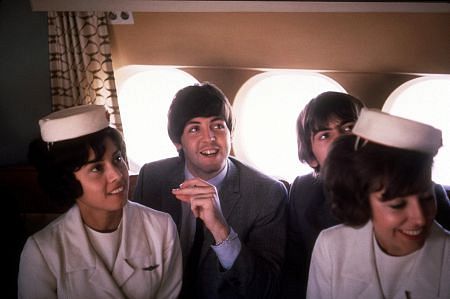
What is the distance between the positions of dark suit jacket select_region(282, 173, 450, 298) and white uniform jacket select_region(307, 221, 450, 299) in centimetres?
19

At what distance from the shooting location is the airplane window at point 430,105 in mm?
1396

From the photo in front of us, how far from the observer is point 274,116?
1629 millimetres

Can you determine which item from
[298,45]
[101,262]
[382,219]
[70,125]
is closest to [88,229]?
[101,262]

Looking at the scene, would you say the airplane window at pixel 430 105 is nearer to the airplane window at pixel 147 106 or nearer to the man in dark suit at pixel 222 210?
the man in dark suit at pixel 222 210

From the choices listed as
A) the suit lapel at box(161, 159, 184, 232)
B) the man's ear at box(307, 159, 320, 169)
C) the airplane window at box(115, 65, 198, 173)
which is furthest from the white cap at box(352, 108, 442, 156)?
the airplane window at box(115, 65, 198, 173)

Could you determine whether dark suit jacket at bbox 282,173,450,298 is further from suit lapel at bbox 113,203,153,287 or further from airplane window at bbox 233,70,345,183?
suit lapel at bbox 113,203,153,287

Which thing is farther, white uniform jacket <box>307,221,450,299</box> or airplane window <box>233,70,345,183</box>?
airplane window <box>233,70,345,183</box>

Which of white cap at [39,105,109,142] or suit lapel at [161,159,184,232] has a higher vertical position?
white cap at [39,105,109,142]

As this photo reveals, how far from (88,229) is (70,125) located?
1.01ft

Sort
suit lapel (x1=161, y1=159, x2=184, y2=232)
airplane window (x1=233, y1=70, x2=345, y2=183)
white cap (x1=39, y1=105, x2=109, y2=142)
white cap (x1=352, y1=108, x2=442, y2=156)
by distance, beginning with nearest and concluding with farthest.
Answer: white cap (x1=352, y1=108, x2=442, y2=156), white cap (x1=39, y1=105, x2=109, y2=142), suit lapel (x1=161, y1=159, x2=184, y2=232), airplane window (x1=233, y1=70, x2=345, y2=183)

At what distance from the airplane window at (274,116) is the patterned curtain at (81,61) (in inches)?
22.7

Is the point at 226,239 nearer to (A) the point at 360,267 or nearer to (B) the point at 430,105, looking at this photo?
(A) the point at 360,267

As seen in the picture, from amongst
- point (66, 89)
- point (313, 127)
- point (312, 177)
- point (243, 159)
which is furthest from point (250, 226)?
point (66, 89)

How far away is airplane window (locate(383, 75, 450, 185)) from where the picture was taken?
4.58ft
